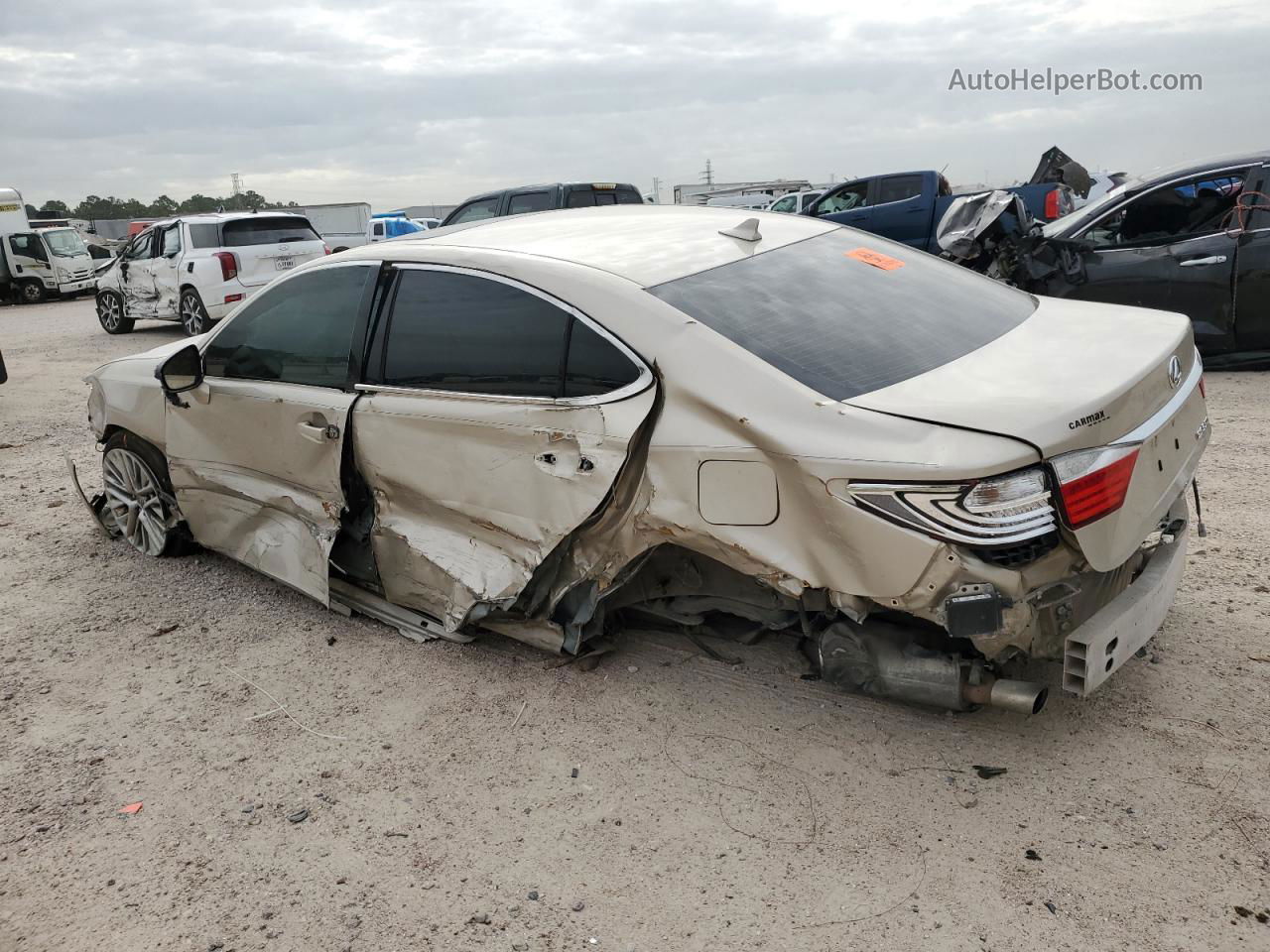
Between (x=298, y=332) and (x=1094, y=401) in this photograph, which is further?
(x=298, y=332)

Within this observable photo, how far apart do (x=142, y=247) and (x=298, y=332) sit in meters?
12.6

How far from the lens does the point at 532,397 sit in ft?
10.7

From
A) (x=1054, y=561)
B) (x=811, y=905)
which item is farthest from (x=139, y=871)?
(x=1054, y=561)

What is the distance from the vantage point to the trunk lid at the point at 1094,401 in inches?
100

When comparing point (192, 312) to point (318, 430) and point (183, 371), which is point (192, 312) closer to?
point (183, 371)

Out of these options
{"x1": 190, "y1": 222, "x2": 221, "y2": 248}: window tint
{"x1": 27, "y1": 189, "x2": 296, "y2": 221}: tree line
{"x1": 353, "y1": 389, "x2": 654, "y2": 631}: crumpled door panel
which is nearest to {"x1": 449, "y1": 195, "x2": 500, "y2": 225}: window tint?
{"x1": 190, "y1": 222, "x2": 221, "y2": 248}: window tint

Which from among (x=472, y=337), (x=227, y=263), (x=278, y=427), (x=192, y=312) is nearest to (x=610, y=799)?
(x=472, y=337)

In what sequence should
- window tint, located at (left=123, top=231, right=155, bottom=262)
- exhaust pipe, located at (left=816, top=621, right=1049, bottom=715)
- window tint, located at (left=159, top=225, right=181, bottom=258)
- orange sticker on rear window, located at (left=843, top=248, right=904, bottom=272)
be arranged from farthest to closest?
window tint, located at (left=123, top=231, right=155, bottom=262)
window tint, located at (left=159, top=225, right=181, bottom=258)
orange sticker on rear window, located at (left=843, top=248, right=904, bottom=272)
exhaust pipe, located at (left=816, top=621, right=1049, bottom=715)

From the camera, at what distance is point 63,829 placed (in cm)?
295

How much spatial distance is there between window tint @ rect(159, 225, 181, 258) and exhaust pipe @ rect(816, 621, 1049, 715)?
45.2ft

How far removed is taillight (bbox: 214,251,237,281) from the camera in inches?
539

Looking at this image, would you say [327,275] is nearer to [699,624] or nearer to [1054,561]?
[699,624]

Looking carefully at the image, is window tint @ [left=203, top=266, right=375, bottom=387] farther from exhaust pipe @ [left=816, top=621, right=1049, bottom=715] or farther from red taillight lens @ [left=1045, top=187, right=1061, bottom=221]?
red taillight lens @ [left=1045, top=187, right=1061, bottom=221]

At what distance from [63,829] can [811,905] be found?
2232 millimetres
